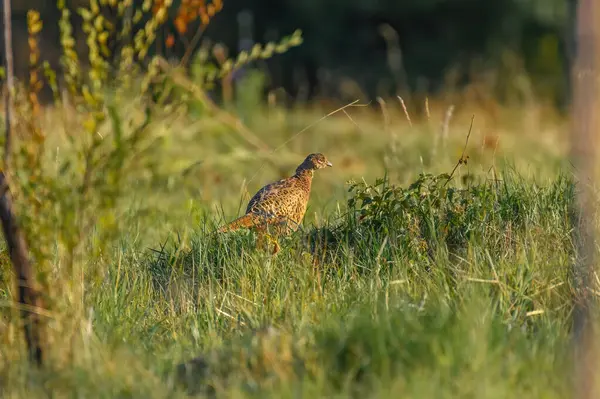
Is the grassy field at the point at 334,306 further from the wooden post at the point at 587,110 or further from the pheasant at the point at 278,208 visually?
the wooden post at the point at 587,110

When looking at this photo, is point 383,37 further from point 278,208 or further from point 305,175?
point 278,208

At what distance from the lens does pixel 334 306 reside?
13.8ft

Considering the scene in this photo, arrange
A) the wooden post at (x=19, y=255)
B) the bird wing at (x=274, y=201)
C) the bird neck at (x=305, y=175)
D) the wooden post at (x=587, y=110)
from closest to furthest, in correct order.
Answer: the wooden post at (x=587, y=110) → the wooden post at (x=19, y=255) → the bird wing at (x=274, y=201) → the bird neck at (x=305, y=175)

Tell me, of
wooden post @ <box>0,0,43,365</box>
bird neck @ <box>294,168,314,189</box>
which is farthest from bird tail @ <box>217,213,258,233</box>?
wooden post @ <box>0,0,43,365</box>

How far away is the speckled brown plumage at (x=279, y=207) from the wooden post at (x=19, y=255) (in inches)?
58.6

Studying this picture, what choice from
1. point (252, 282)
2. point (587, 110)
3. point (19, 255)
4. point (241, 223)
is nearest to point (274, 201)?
→ point (241, 223)

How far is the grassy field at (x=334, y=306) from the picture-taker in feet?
11.3

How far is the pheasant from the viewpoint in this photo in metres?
5.28

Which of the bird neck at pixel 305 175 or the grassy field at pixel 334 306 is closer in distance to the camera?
the grassy field at pixel 334 306

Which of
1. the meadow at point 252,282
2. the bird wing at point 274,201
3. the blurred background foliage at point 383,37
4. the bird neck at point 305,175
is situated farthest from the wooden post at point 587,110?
the blurred background foliage at point 383,37

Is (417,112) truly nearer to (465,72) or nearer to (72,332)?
(465,72)

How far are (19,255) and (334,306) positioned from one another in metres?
1.32

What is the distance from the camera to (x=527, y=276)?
14.1 feet

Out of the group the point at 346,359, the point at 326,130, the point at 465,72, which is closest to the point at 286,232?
the point at 346,359
